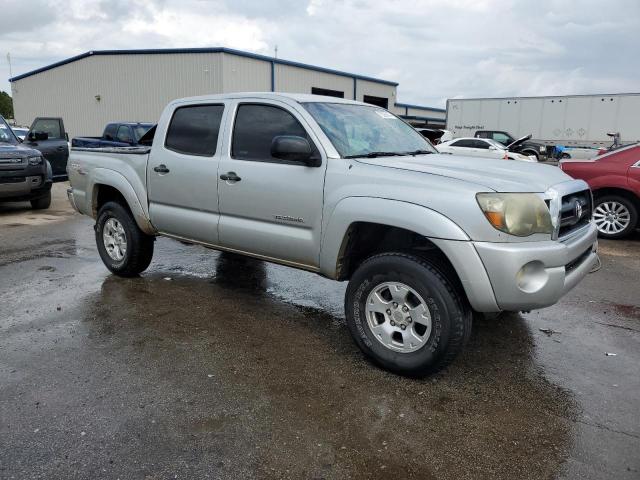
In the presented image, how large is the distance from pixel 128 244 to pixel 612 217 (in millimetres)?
7327

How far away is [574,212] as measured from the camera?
12.2ft

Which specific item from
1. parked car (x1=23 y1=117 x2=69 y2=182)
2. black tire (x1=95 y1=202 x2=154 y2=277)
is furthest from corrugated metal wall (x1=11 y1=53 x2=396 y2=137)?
black tire (x1=95 y1=202 x2=154 y2=277)

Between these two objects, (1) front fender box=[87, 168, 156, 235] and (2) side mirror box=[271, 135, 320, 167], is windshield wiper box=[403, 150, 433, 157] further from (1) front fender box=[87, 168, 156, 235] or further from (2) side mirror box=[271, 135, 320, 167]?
(1) front fender box=[87, 168, 156, 235]

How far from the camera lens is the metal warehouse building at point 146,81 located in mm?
25672

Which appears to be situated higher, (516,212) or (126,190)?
(516,212)

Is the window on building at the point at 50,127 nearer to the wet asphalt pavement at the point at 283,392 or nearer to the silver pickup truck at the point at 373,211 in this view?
the wet asphalt pavement at the point at 283,392

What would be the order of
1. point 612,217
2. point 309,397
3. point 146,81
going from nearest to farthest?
point 309,397 → point 612,217 → point 146,81

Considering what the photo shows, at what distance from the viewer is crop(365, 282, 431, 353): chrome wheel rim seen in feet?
11.4

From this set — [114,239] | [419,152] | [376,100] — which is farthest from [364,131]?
[376,100]

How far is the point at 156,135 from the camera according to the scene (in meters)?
5.30

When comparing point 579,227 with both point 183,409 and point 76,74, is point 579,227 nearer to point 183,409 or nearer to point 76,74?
point 183,409

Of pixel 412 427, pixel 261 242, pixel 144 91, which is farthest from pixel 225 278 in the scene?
pixel 144 91

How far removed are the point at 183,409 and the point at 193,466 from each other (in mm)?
568

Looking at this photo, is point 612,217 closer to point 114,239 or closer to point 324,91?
point 114,239
